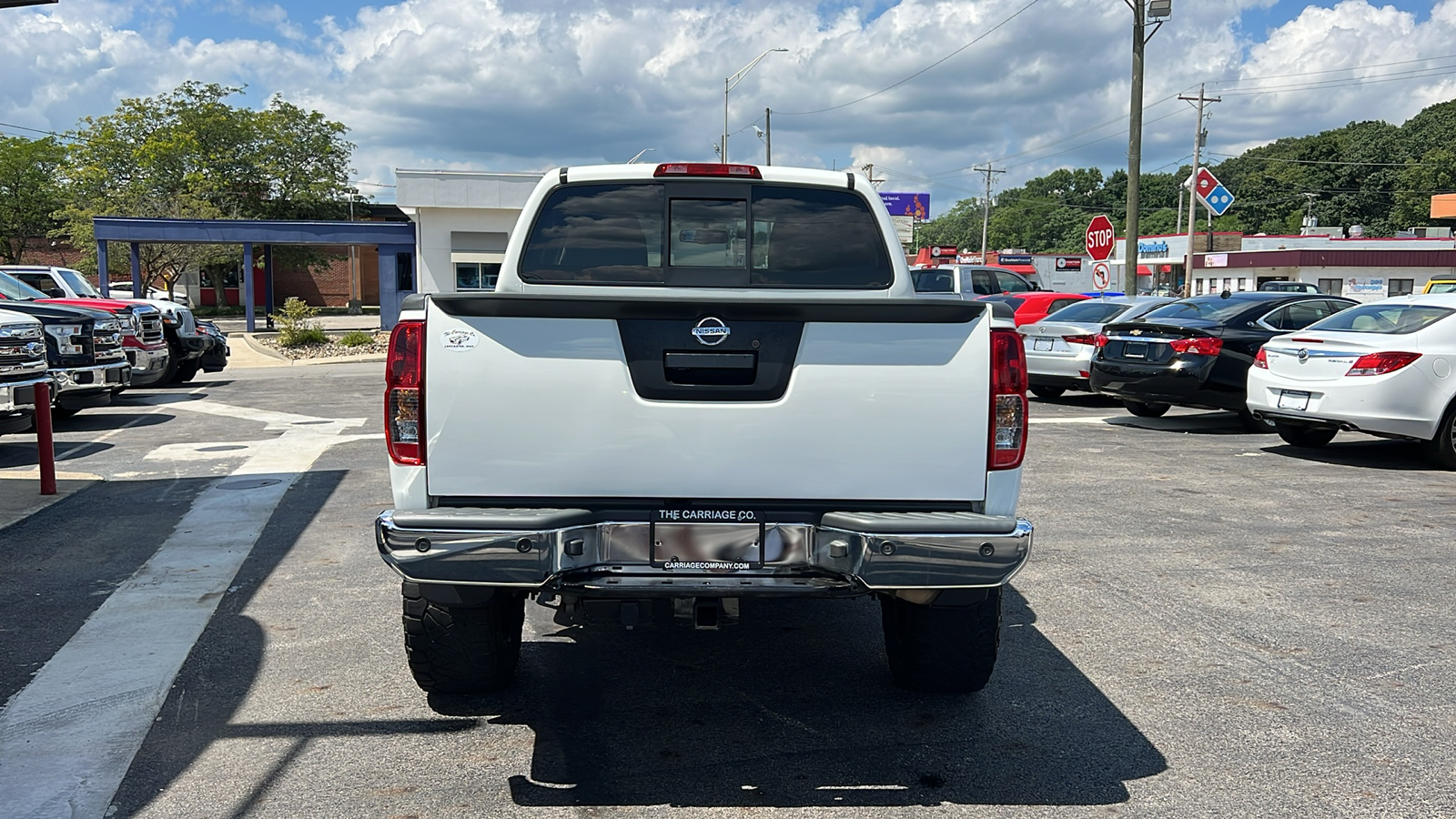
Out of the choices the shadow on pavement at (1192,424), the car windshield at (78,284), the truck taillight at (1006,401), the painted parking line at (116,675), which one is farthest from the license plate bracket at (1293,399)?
the car windshield at (78,284)

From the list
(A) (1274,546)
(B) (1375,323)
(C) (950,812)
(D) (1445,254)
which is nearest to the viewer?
(C) (950,812)

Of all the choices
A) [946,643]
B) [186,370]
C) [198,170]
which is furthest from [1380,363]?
[198,170]

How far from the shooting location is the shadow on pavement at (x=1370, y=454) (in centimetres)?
1097

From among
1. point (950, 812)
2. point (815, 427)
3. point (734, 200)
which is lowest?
point (950, 812)

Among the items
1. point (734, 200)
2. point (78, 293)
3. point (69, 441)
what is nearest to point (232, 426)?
point (69, 441)

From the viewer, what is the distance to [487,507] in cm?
384

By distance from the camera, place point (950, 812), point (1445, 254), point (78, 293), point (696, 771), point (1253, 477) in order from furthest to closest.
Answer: point (1445, 254)
point (78, 293)
point (1253, 477)
point (696, 771)
point (950, 812)

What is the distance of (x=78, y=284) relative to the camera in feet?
61.5

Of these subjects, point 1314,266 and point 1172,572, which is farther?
point 1314,266

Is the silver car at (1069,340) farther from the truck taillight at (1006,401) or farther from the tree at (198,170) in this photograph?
the tree at (198,170)

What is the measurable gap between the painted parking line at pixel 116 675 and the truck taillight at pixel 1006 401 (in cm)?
308

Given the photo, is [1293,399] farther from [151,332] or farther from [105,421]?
[151,332]

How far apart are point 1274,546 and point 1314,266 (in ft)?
218

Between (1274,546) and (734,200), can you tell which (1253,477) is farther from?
(734,200)
